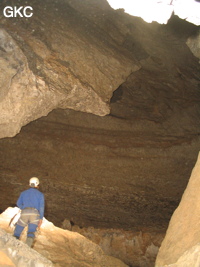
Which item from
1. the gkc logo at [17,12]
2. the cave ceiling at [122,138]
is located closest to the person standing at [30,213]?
the cave ceiling at [122,138]

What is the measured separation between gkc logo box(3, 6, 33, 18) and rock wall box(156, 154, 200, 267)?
359 centimetres

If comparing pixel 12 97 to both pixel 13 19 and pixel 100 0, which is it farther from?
pixel 100 0

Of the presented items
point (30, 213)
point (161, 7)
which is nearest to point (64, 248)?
point (30, 213)

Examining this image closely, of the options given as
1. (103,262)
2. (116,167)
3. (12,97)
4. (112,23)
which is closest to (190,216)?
(103,262)

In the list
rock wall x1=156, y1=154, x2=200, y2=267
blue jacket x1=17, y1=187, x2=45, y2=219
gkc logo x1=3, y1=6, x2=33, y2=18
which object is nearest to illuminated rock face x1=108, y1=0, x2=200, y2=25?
rock wall x1=156, y1=154, x2=200, y2=267

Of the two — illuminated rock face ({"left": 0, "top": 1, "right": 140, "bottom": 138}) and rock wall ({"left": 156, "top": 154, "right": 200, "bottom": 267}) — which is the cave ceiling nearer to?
illuminated rock face ({"left": 0, "top": 1, "right": 140, "bottom": 138})

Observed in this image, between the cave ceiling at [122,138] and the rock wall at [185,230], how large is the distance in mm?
2608

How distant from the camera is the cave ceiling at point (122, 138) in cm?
604

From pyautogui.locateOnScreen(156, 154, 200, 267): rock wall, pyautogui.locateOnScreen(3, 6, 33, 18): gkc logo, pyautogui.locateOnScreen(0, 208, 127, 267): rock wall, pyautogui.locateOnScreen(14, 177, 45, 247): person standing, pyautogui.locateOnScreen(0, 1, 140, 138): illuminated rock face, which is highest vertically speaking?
pyautogui.locateOnScreen(3, 6, 33, 18): gkc logo

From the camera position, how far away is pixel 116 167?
698cm

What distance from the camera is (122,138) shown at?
7141 mm

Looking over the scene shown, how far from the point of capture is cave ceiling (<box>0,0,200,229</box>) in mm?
6043

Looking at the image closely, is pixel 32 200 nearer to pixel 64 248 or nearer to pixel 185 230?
pixel 64 248

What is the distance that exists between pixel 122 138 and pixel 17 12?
3.53 m
